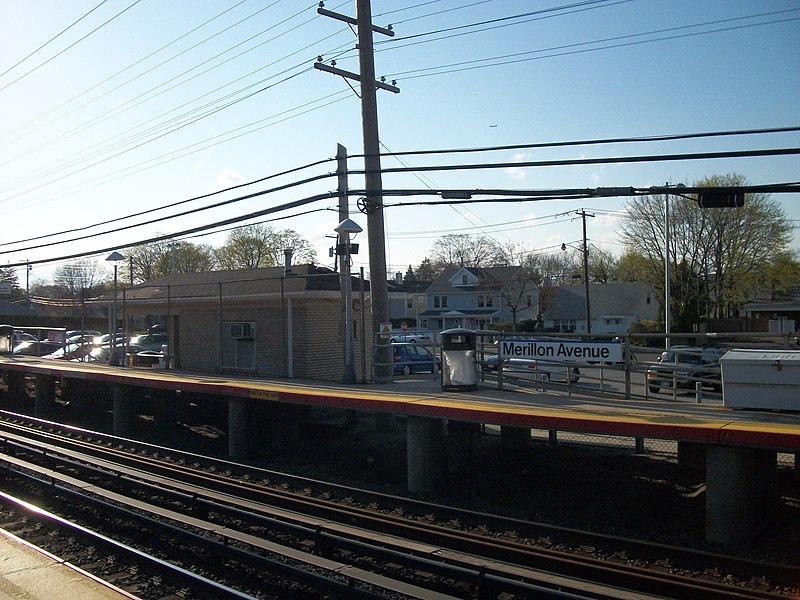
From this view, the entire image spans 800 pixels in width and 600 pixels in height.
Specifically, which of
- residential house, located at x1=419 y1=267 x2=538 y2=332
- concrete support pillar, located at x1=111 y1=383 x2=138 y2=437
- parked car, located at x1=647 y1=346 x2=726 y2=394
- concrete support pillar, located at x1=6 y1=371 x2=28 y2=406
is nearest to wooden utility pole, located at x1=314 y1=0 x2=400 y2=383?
parked car, located at x1=647 y1=346 x2=726 y2=394

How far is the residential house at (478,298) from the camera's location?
63.2 metres

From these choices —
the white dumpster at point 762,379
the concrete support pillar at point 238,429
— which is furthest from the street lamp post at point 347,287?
the white dumpster at point 762,379

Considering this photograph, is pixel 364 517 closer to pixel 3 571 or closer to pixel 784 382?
pixel 3 571

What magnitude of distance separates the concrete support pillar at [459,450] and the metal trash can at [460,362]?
888mm

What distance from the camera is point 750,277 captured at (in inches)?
1908

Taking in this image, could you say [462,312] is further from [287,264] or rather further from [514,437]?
[514,437]

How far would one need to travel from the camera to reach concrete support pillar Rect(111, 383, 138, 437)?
2019 centimetres

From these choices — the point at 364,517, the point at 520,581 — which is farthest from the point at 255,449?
the point at 520,581

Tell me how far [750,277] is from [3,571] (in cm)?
4965

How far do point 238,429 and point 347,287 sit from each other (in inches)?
157

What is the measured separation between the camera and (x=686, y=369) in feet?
35.8

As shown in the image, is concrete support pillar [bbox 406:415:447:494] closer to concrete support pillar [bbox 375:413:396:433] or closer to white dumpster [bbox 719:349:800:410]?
concrete support pillar [bbox 375:413:396:433]

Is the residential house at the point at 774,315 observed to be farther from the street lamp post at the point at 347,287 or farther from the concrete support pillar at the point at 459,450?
the concrete support pillar at the point at 459,450

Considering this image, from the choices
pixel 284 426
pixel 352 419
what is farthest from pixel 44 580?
pixel 352 419
